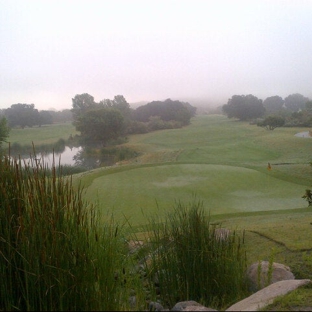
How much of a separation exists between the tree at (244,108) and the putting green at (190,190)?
3781 cm

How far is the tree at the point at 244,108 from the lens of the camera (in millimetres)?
50344

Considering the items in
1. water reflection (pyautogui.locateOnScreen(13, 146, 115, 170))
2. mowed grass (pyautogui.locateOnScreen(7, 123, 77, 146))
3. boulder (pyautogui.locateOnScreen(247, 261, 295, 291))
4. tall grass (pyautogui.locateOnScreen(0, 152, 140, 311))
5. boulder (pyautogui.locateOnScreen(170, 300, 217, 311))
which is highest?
mowed grass (pyautogui.locateOnScreen(7, 123, 77, 146))

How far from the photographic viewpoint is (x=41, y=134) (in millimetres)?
36406

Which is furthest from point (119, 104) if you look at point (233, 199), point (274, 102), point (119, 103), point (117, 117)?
point (274, 102)

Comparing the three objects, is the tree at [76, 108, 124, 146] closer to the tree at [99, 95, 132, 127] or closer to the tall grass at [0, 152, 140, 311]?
the tree at [99, 95, 132, 127]

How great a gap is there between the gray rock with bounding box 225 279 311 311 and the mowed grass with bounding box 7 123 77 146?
28735 millimetres

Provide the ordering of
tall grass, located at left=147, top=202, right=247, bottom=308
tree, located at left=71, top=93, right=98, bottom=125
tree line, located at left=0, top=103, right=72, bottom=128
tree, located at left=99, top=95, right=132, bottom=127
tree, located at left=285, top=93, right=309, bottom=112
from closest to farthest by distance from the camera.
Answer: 1. tall grass, located at left=147, top=202, right=247, bottom=308
2. tree line, located at left=0, top=103, right=72, bottom=128
3. tree, located at left=99, top=95, right=132, bottom=127
4. tree, located at left=71, top=93, right=98, bottom=125
5. tree, located at left=285, top=93, right=309, bottom=112

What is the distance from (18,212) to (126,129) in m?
37.7

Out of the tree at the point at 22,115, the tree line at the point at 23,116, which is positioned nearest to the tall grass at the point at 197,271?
the tree line at the point at 23,116

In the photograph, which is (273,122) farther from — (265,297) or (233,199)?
(265,297)

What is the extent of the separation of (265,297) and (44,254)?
5.30 ft

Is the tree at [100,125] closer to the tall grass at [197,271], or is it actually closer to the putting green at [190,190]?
the putting green at [190,190]

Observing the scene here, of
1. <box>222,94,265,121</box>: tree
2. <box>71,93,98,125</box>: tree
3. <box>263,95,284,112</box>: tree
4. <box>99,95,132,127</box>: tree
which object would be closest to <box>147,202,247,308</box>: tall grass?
<box>99,95,132,127</box>: tree

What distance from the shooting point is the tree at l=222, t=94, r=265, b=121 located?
50344mm
